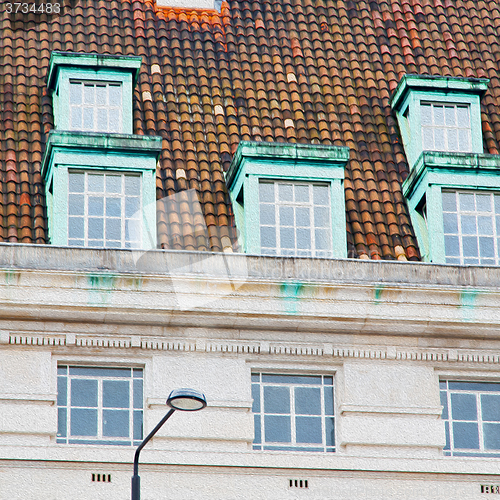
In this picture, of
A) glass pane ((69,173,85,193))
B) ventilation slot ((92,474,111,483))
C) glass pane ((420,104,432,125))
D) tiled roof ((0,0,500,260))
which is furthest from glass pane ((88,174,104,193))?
glass pane ((420,104,432,125))

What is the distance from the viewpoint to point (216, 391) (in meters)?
17.2

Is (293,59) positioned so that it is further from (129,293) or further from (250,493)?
(250,493)

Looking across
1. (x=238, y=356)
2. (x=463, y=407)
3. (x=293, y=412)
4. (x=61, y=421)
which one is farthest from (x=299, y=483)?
(x=61, y=421)

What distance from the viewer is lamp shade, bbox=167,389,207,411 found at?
44.7 ft

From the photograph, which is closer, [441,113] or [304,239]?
[304,239]

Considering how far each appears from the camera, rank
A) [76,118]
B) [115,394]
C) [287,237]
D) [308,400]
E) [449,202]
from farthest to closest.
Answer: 1. [76,118]
2. [449,202]
3. [287,237]
4. [308,400]
5. [115,394]

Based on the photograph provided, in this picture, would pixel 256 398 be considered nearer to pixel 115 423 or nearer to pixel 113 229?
pixel 115 423

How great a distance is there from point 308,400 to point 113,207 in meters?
4.06

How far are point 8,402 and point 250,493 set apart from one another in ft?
11.6

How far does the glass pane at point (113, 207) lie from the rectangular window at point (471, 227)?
196 inches

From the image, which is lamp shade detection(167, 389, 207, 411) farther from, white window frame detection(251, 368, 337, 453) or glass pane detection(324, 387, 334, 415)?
glass pane detection(324, 387, 334, 415)

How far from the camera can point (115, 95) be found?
1942 centimetres

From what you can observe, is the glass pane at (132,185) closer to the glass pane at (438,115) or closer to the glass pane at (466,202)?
the glass pane at (466,202)

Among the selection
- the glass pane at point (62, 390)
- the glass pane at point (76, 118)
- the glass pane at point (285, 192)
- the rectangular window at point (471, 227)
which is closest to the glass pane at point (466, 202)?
the rectangular window at point (471, 227)
